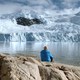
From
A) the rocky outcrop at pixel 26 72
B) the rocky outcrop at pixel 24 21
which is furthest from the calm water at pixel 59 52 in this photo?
the rocky outcrop at pixel 24 21

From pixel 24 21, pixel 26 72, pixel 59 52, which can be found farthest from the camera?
pixel 24 21

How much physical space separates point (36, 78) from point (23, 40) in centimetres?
10134

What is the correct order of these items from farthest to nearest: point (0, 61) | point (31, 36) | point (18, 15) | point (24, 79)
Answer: point (18, 15)
point (31, 36)
point (0, 61)
point (24, 79)

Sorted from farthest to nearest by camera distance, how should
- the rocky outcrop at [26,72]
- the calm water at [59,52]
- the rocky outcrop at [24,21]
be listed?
the rocky outcrop at [24,21] → the calm water at [59,52] → the rocky outcrop at [26,72]

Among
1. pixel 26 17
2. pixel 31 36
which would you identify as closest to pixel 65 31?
pixel 31 36

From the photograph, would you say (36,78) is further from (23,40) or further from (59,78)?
(23,40)

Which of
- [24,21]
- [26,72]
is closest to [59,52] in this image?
[26,72]

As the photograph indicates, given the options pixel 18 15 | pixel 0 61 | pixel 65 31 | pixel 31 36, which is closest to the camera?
pixel 0 61

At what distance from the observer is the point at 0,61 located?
5.46 meters

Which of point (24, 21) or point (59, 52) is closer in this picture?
point (59, 52)

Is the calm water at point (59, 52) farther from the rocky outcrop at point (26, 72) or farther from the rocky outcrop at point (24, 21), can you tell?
the rocky outcrop at point (24, 21)

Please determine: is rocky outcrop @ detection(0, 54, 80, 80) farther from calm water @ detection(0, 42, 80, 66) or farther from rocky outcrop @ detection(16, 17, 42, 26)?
rocky outcrop @ detection(16, 17, 42, 26)

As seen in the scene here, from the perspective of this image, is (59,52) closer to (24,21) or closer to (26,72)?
(26,72)

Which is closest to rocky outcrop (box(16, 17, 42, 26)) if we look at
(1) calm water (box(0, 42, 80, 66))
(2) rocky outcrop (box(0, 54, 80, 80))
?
(1) calm water (box(0, 42, 80, 66))
